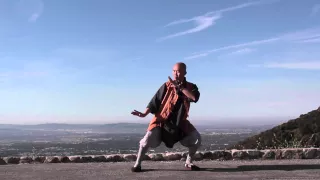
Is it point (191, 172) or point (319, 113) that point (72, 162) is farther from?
point (319, 113)

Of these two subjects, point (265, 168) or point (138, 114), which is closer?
point (138, 114)

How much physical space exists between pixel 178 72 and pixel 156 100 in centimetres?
52

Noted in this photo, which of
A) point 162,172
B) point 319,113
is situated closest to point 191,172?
point 162,172

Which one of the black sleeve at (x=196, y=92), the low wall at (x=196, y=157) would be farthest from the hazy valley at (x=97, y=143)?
the black sleeve at (x=196, y=92)

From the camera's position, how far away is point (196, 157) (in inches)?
312

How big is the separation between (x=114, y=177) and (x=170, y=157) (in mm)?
2073

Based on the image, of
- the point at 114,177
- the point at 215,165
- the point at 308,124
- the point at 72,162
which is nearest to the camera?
the point at 114,177

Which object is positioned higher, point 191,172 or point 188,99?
point 188,99

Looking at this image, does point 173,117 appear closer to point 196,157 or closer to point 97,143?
point 196,157

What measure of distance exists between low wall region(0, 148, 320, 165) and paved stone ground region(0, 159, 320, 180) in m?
0.33

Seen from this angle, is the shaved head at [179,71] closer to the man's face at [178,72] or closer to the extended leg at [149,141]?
the man's face at [178,72]

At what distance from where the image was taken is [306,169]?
651 centimetres

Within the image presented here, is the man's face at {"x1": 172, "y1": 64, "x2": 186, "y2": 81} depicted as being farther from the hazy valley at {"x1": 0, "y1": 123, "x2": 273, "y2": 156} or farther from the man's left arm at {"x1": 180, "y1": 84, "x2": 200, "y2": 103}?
the hazy valley at {"x1": 0, "y1": 123, "x2": 273, "y2": 156}

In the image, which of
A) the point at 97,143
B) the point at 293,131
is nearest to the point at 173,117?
the point at 293,131
